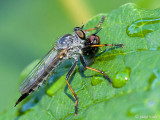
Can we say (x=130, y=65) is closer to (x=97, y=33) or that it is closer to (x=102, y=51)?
(x=102, y=51)

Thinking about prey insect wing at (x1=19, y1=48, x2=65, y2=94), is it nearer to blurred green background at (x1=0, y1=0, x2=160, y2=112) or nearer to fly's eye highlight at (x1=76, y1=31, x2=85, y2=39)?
fly's eye highlight at (x1=76, y1=31, x2=85, y2=39)

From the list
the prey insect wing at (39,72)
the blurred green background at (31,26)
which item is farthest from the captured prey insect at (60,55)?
the blurred green background at (31,26)

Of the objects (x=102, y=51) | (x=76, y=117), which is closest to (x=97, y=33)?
(x=102, y=51)

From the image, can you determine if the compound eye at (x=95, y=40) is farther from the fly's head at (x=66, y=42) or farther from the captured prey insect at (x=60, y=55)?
the fly's head at (x=66, y=42)

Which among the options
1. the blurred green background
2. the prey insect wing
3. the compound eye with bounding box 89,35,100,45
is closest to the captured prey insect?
the prey insect wing

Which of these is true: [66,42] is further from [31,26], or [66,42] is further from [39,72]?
[31,26]

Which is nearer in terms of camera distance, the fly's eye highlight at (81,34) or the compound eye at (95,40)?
the compound eye at (95,40)
